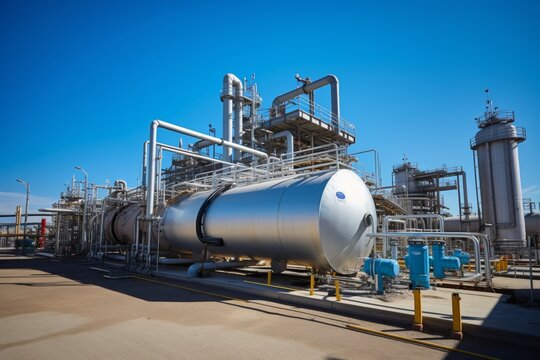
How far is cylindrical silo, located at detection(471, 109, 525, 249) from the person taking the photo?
27970mm

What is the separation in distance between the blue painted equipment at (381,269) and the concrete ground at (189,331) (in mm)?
2266

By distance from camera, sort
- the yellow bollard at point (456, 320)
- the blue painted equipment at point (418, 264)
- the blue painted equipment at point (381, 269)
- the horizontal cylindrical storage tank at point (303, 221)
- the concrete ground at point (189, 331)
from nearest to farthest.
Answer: the concrete ground at point (189, 331), the yellow bollard at point (456, 320), the blue painted equipment at point (381, 269), the blue painted equipment at point (418, 264), the horizontal cylindrical storage tank at point (303, 221)

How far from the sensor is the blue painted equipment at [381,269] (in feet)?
31.4

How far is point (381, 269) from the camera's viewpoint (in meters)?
9.76

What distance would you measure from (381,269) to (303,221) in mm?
2598

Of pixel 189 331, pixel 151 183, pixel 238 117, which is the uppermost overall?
pixel 238 117

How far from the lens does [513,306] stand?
27.4ft

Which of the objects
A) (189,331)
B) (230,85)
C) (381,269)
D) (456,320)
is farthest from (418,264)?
(230,85)

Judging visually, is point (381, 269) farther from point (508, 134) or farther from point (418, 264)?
point (508, 134)

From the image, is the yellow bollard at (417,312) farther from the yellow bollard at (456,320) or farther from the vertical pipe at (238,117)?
the vertical pipe at (238,117)

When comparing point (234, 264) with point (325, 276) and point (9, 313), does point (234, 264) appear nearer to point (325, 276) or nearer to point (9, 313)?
point (325, 276)

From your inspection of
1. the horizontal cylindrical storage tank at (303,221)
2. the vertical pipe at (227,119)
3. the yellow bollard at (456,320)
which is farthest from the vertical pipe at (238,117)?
the yellow bollard at (456,320)

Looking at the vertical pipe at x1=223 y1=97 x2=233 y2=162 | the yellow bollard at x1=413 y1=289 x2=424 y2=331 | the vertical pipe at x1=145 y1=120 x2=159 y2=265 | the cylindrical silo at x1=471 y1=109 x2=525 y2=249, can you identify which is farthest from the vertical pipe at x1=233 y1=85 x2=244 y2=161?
the yellow bollard at x1=413 y1=289 x2=424 y2=331

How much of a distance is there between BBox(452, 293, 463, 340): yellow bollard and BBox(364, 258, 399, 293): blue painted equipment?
3.03 metres
